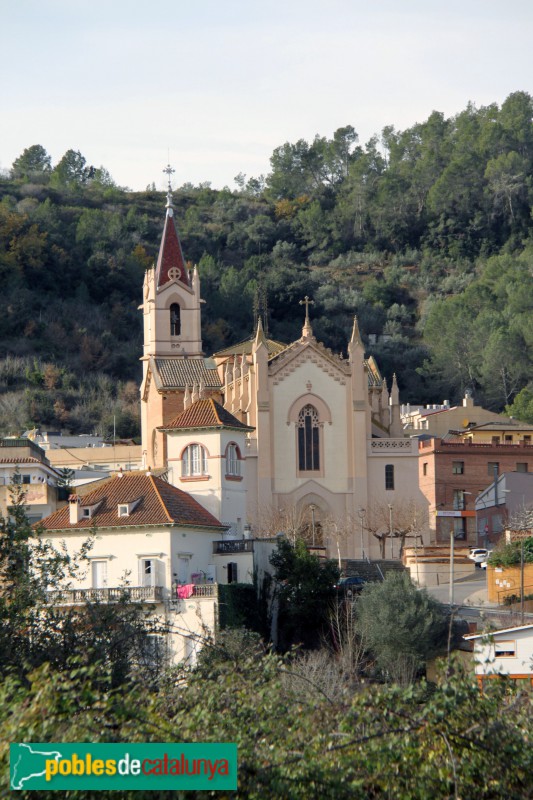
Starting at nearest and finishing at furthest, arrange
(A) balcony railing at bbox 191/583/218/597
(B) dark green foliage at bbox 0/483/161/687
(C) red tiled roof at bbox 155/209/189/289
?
1. (B) dark green foliage at bbox 0/483/161/687
2. (A) balcony railing at bbox 191/583/218/597
3. (C) red tiled roof at bbox 155/209/189/289

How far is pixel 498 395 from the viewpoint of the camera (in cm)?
12700

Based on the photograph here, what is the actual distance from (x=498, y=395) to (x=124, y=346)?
34891 millimetres

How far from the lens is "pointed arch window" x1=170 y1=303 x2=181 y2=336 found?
101250mm

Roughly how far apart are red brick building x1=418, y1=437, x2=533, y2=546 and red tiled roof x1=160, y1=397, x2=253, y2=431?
24.0 metres

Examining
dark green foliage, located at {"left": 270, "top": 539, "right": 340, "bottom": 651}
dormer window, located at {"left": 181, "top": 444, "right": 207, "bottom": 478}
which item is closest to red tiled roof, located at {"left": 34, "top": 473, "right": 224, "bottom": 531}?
dormer window, located at {"left": 181, "top": 444, "right": 207, "bottom": 478}

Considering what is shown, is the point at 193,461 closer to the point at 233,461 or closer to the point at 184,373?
the point at 233,461

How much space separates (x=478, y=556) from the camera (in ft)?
229

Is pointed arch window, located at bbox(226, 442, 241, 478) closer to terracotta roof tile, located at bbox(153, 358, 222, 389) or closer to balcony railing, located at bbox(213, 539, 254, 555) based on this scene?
balcony railing, located at bbox(213, 539, 254, 555)

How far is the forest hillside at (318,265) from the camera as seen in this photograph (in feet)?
431

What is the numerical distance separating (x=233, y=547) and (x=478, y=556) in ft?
57.0

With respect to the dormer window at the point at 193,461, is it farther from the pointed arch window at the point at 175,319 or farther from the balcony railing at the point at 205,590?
the pointed arch window at the point at 175,319

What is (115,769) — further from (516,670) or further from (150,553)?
(150,553)

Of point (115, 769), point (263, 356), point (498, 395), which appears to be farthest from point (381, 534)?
point (115, 769)

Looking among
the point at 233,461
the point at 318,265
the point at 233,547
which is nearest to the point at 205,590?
the point at 233,547
